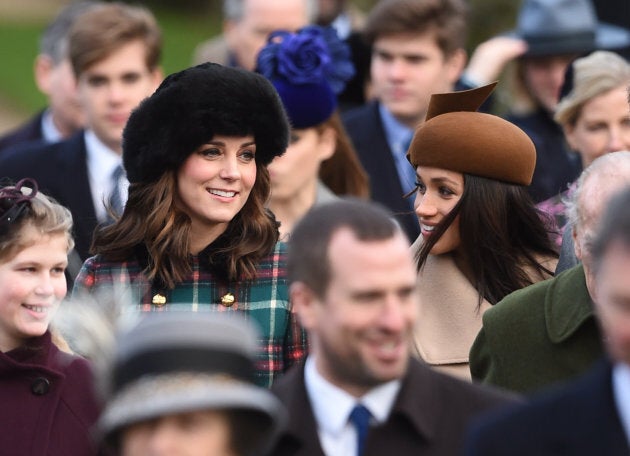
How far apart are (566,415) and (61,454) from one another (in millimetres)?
2075

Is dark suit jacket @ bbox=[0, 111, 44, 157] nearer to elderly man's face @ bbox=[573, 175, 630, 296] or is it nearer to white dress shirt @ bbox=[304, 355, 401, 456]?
elderly man's face @ bbox=[573, 175, 630, 296]

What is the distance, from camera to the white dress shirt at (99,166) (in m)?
8.10

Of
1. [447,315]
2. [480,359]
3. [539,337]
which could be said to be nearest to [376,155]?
[447,315]

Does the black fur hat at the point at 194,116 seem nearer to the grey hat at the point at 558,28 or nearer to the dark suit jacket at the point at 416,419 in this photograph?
the dark suit jacket at the point at 416,419

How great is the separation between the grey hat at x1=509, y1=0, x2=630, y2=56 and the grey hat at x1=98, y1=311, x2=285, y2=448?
5983mm

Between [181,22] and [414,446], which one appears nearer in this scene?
[414,446]

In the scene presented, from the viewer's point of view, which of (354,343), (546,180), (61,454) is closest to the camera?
(354,343)

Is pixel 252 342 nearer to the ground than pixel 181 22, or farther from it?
farther from it

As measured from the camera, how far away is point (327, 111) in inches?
314

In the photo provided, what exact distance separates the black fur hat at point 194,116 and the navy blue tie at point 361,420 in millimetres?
1894

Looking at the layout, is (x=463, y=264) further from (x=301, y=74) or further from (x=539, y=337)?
(x=301, y=74)

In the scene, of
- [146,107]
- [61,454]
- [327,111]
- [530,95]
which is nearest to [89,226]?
[327,111]

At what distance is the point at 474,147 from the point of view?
6.35m

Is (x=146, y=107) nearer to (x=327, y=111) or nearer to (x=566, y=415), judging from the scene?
(x=327, y=111)
